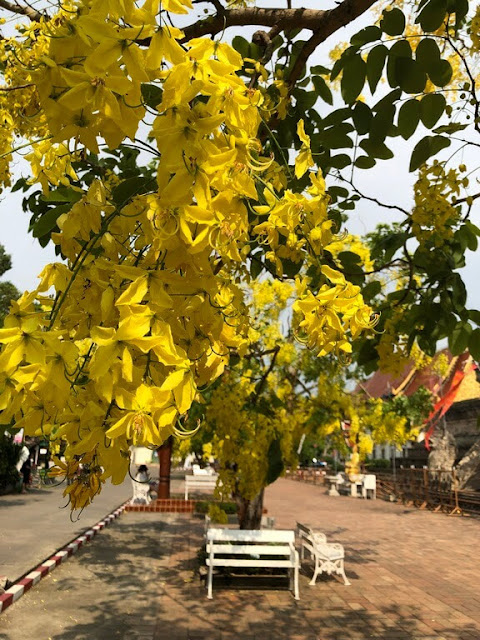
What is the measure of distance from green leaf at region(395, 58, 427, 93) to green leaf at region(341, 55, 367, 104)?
0.13m

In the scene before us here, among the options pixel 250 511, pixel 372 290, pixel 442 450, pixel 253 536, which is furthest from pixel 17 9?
pixel 442 450

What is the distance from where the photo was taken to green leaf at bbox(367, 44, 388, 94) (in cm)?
218

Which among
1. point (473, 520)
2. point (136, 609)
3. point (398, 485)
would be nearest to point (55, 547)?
point (136, 609)

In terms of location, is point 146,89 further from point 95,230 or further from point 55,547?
point 55,547

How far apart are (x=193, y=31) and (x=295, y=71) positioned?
18.5 inches

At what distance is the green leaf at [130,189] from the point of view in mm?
1185

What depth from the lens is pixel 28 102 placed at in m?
3.66

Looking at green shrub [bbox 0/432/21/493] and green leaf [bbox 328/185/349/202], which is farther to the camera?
green shrub [bbox 0/432/21/493]

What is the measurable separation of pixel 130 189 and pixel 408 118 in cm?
139

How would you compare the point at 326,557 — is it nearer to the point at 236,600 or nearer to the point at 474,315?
the point at 236,600

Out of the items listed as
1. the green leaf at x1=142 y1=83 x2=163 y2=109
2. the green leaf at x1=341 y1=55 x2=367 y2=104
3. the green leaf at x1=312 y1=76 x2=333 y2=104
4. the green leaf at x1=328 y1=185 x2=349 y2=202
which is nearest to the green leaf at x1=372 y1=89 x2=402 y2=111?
the green leaf at x1=341 y1=55 x2=367 y2=104

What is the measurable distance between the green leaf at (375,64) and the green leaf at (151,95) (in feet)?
3.96

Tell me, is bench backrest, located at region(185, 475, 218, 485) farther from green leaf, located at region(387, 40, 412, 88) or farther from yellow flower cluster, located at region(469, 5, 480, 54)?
green leaf, located at region(387, 40, 412, 88)

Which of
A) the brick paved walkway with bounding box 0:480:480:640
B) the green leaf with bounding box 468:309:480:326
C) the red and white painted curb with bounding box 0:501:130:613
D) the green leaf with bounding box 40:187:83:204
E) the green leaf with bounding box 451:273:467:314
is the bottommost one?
the brick paved walkway with bounding box 0:480:480:640
